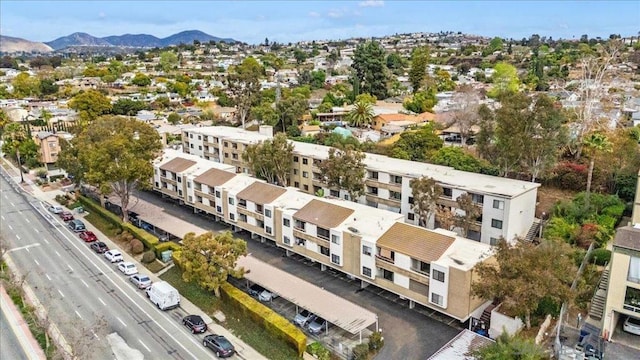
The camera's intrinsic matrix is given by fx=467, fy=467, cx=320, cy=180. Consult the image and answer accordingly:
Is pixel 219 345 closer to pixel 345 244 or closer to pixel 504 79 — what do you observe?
pixel 345 244

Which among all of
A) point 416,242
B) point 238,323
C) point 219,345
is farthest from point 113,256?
point 416,242

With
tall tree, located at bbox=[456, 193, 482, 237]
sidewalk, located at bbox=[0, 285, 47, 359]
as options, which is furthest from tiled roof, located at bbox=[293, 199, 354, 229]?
sidewalk, located at bbox=[0, 285, 47, 359]

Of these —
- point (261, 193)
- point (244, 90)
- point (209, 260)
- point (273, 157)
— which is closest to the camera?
point (209, 260)

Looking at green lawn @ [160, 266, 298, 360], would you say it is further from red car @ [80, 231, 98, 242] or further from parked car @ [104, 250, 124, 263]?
red car @ [80, 231, 98, 242]

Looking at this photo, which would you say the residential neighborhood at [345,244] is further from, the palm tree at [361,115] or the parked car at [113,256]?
the palm tree at [361,115]

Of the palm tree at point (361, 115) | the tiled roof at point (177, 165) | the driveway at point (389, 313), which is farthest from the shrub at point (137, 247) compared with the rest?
the palm tree at point (361, 115)

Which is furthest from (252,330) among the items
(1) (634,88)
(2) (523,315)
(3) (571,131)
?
(1) (634,88)

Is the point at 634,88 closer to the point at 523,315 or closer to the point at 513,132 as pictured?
the point at 513,132
